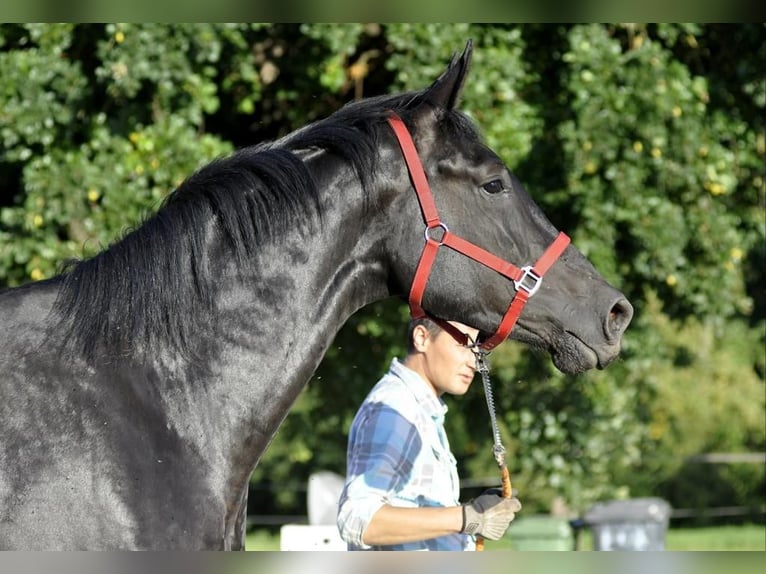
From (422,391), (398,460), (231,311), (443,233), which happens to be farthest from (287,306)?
(422,391)

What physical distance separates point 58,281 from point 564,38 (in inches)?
226

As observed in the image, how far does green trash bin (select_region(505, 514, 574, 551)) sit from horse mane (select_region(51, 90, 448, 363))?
6813 mm

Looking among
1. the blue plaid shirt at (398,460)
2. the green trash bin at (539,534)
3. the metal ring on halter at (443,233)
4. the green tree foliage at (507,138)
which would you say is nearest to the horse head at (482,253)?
the metal ring on halter at (443,233)

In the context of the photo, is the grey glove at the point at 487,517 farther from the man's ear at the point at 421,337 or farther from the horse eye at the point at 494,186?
the horse eye at the point at 494,186

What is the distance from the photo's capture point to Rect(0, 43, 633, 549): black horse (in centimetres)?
240

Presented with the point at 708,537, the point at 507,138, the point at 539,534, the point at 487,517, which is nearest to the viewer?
the point at 487,517

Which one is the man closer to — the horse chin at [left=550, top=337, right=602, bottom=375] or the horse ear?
the horse chin at [left=550, top=337, right=602, bottom=375]

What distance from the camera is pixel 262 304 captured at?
8.80 feet

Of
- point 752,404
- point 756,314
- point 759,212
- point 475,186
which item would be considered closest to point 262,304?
point 475,186

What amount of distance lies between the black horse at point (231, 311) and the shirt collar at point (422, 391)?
2.51 ft

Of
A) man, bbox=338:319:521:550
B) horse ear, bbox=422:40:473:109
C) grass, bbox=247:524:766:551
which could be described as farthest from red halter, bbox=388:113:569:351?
grass, bbox=247:524:766:551

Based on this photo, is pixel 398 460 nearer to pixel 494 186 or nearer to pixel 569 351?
Result: pixel 569 351

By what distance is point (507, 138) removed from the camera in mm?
7180

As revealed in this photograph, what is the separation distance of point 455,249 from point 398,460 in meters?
0.89
